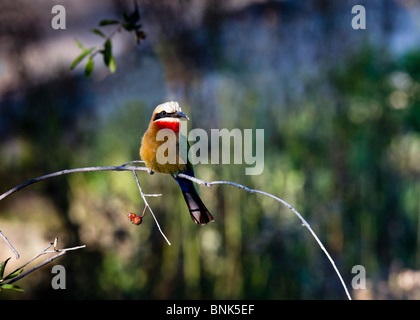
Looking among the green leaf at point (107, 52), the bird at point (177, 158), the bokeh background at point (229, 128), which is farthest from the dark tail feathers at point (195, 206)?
the bokeh background at point (229, 128)

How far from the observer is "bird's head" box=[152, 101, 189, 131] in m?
0.40

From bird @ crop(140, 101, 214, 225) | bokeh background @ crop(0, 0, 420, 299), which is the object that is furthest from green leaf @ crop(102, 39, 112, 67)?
bokeh background @ crop(0, 0, 420, 299)

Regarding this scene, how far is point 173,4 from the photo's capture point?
1.33 metres

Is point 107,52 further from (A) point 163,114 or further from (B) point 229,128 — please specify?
(B) point 229,128

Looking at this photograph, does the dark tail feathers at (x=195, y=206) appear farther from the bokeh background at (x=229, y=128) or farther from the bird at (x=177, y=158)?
the bokeh background at (x=229, y=128)

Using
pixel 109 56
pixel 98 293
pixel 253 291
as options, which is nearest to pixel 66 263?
pixel 98 293

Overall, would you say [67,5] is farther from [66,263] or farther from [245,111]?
[66,263]

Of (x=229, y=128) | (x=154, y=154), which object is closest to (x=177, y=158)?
(x=154, y=154)

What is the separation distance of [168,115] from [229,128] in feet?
Answer: 3.20

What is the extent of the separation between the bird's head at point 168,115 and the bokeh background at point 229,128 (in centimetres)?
82

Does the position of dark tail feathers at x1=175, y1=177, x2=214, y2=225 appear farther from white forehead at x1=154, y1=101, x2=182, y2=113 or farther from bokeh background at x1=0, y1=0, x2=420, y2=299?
bokeh background at x1=0, y1=0, x2=420, y2=299

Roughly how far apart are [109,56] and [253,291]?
44.5 inches

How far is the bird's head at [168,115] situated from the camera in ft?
1.31

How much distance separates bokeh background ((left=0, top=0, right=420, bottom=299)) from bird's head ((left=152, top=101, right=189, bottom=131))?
0.82 m
